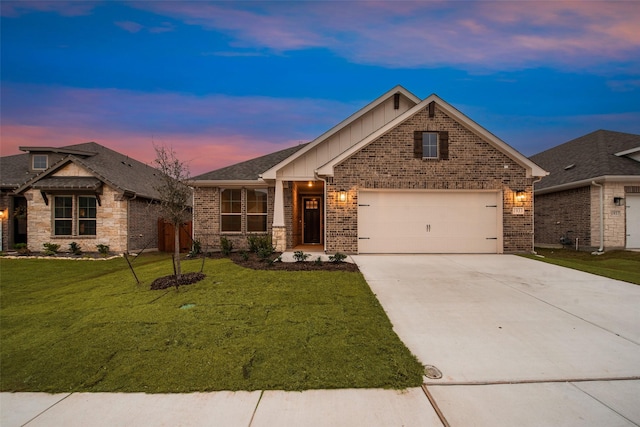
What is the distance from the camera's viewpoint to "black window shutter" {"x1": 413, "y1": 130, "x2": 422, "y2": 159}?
11.4 meters

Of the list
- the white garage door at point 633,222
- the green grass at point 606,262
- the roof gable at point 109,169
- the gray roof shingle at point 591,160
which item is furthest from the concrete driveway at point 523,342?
the roof gable at point 109,169

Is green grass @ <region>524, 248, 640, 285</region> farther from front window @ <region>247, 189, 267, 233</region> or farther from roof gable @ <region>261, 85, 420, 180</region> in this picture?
front window @ <region>247, 189, 267, 233</region>

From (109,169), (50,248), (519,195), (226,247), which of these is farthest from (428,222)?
(50,248)

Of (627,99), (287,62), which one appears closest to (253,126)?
(287,62)

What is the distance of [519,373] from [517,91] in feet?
99.4

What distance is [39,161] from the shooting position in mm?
15570

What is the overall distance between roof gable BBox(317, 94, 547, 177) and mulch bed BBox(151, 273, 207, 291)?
5.82 metres

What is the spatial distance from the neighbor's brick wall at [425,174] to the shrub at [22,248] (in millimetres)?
13888

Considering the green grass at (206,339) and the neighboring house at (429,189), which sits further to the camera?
the neighboring house at (429,189)

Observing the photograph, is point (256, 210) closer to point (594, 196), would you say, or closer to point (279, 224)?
point (279, 224)

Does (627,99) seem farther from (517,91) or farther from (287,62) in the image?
(287,62)

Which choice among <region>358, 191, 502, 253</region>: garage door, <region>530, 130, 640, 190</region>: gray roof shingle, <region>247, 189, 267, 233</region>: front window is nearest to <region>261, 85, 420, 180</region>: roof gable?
<region>247, 189, 267, 233</region>: front window

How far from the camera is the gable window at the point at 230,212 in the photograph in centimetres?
1364

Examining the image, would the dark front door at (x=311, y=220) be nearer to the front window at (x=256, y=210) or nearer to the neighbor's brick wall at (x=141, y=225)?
the front window at (x=256, y=210)
